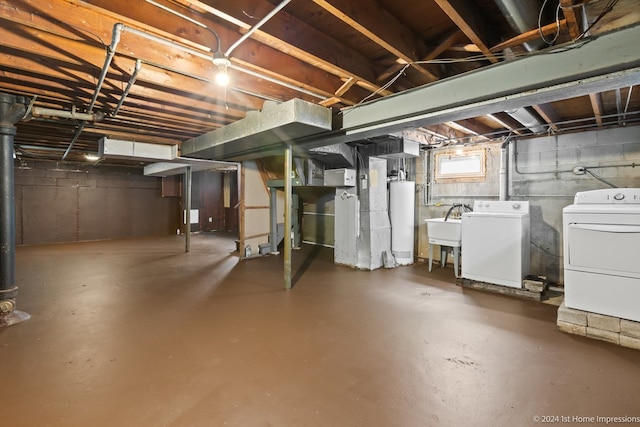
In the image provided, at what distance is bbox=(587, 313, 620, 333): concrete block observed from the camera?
8.15 feet

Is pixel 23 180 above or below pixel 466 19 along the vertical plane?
below

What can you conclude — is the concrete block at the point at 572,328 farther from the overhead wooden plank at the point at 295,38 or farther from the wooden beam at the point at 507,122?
the overhead wooden plank at the point at 295,38

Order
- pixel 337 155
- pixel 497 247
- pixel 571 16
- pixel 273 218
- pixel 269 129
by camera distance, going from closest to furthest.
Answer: pixel 571 16, pixel 269 129, pixel 497 247, pixel 337 155, pixel 273 218

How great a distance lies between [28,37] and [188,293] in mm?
2802

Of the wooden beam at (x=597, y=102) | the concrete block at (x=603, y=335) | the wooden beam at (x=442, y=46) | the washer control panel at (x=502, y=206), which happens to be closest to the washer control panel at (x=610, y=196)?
the washer control panel at (x=502, y=206)

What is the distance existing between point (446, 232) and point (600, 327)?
7.19ft

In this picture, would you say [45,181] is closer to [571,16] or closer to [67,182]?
[67,182]

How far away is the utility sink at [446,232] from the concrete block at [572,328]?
1.80 m

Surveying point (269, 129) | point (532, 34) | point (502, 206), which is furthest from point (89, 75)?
point (502, 206)

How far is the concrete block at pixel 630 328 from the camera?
94.4 inches

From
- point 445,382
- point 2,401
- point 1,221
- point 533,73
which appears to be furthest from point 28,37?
point 445,382

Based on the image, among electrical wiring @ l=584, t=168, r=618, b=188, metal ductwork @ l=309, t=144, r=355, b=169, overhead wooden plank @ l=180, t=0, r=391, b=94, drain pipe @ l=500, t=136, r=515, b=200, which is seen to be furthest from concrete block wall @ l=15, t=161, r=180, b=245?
electrical wiring @ l=584, t=168, r=618, b=188

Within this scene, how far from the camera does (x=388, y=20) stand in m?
1.84

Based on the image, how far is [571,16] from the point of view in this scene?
153 centimetres
